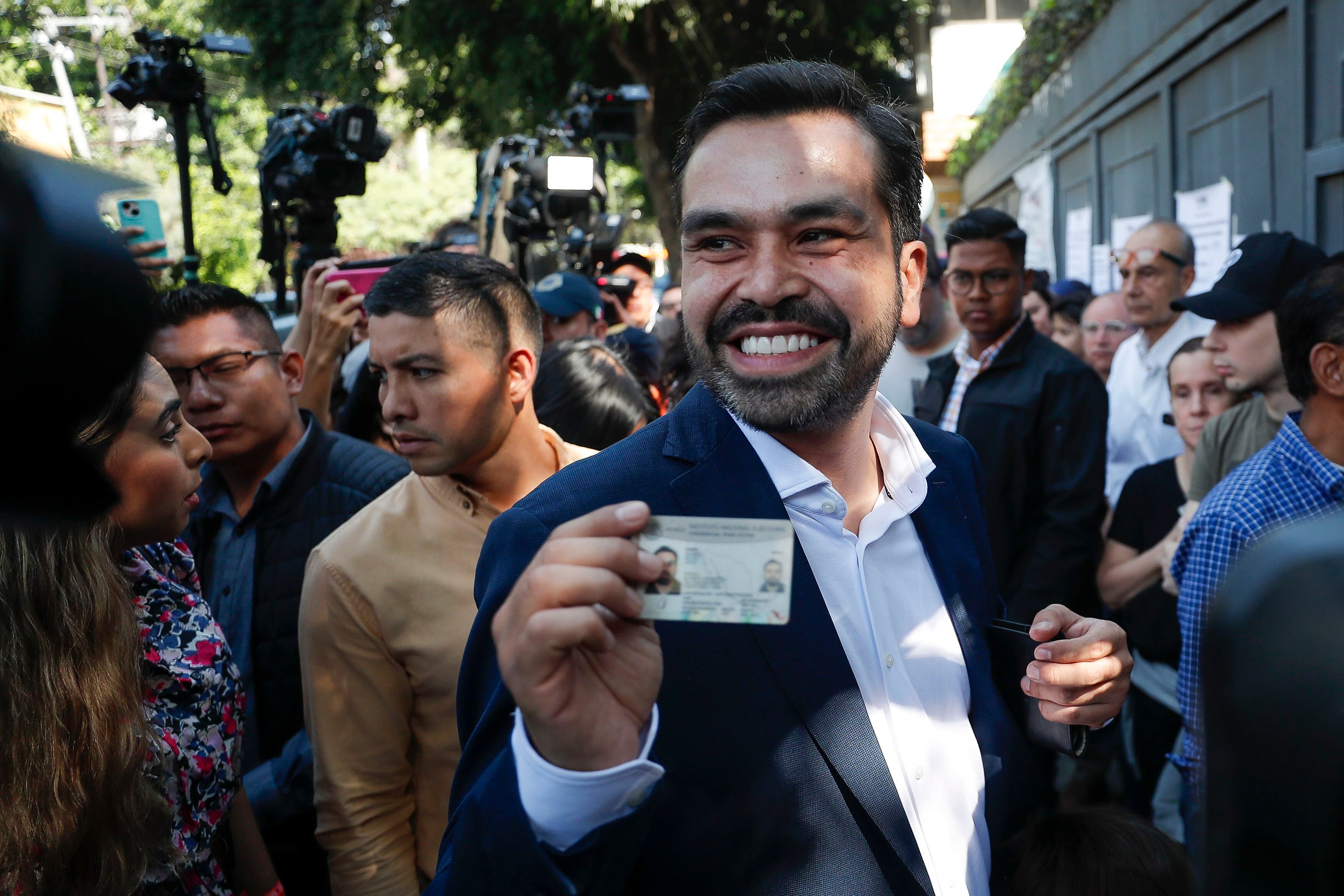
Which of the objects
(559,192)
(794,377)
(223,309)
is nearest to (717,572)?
(794,377)

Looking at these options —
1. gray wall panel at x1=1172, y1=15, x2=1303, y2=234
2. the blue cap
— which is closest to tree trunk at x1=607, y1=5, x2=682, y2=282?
gray wall panel at x1=1172, y1=15, x2=1303, y2=234

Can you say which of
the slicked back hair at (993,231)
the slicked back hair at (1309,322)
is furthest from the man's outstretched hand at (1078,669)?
the slicked back hair at (993,231)

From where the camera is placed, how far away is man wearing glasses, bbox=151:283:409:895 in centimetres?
270

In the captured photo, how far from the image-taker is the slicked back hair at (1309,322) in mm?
2490

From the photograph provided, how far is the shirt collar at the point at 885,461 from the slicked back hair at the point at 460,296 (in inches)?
47.0

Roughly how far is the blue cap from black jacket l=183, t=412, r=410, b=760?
2.37 metres

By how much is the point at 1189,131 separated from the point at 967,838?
6941 millimetres

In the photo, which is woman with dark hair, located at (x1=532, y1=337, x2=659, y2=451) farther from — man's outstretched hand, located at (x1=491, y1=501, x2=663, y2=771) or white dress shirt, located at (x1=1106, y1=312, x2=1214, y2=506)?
white dress shirt, located at (x1=1106, y1=312, x2=1214, y2=506)

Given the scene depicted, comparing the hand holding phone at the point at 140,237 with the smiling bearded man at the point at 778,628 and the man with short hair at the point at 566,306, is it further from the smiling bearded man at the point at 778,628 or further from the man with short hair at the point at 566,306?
the man with short hair at the point at 566,306

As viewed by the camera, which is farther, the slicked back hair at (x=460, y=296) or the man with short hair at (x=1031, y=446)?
the man with short hair at (x=1031, y=446)

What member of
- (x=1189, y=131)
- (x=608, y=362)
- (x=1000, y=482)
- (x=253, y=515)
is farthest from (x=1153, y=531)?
(x=1189, y=131)

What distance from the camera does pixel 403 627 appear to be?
7.60ft

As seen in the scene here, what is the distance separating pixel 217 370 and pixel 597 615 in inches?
92.7

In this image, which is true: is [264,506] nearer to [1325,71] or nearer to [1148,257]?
[1148,257]
